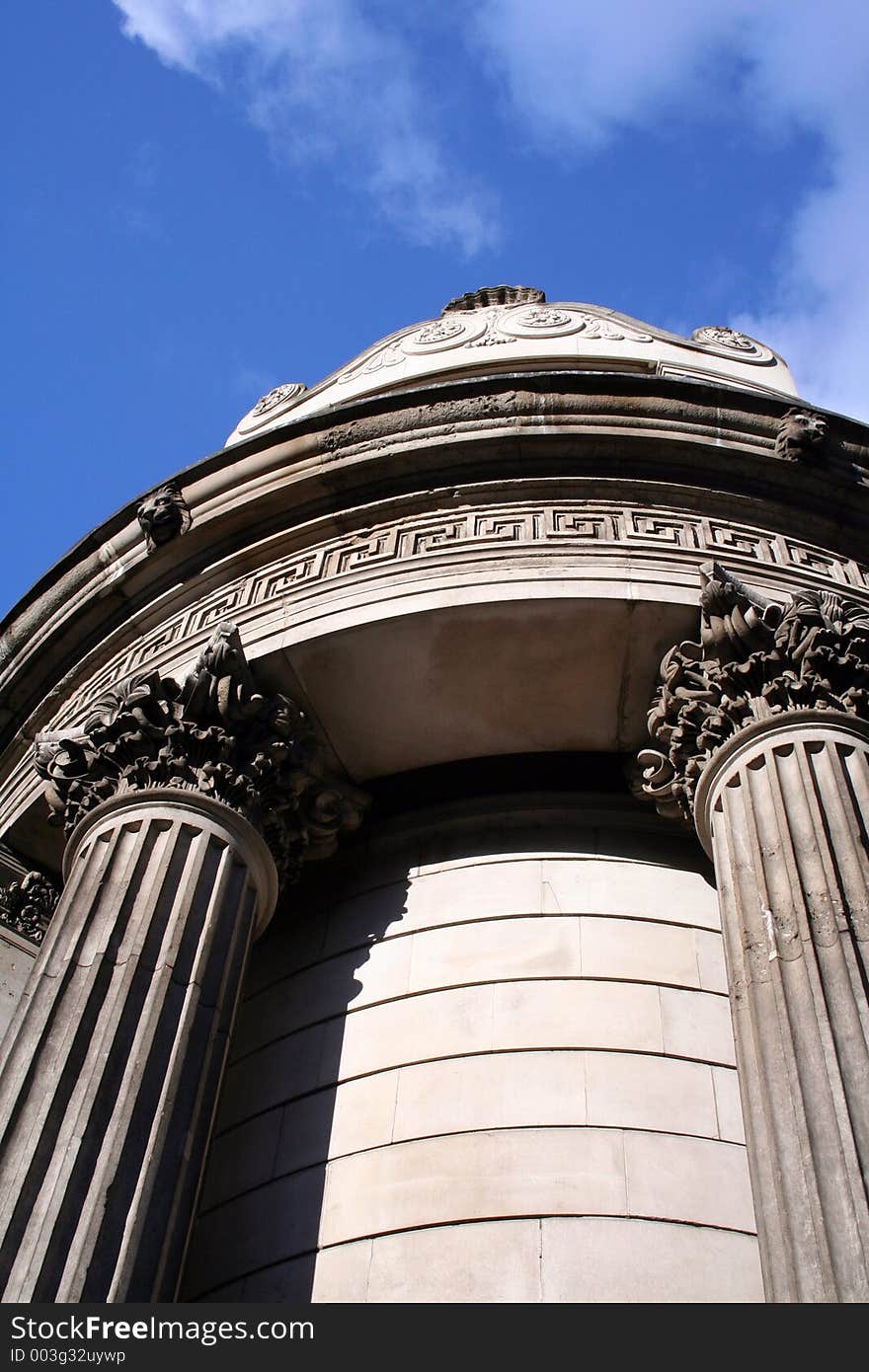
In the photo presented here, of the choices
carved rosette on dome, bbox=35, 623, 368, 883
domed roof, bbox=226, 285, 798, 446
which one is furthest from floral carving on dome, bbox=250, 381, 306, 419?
carved rosette on dome, bbox=35, 623, 368, 883

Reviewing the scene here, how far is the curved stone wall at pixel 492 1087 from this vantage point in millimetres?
9492

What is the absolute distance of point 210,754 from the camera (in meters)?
11.7

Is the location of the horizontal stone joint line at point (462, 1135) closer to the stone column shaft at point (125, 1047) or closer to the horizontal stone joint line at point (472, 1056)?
the horizontal stone joint line at point (472, 1056)

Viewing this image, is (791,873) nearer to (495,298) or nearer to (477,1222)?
(477,1222)

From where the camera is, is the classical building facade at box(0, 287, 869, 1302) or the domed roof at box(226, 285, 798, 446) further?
the domed roof at box(226, 285, 798, 446)

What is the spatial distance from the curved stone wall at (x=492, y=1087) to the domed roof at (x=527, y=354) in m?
8.21

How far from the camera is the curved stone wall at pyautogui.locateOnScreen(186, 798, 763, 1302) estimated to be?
31.1 feet

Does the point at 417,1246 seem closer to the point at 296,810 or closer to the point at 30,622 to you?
the point at 296,810

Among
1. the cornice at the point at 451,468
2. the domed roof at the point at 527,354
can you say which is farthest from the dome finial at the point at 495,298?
the cornice at the point at 451,468

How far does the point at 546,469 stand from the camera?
554 inches

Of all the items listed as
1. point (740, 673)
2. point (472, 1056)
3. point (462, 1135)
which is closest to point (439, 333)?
point (740, 673)

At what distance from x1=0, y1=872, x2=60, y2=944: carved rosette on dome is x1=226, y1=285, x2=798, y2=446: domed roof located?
820 centimetres

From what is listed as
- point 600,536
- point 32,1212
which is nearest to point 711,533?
point 600,536

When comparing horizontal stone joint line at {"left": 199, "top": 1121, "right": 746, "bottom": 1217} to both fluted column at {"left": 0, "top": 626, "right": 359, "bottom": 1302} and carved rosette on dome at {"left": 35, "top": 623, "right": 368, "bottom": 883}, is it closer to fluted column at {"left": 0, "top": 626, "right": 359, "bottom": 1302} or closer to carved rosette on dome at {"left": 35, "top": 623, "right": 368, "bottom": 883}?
fluted column at {"left": 0, "top": 626, "right": 359, "bottom": 1302}
